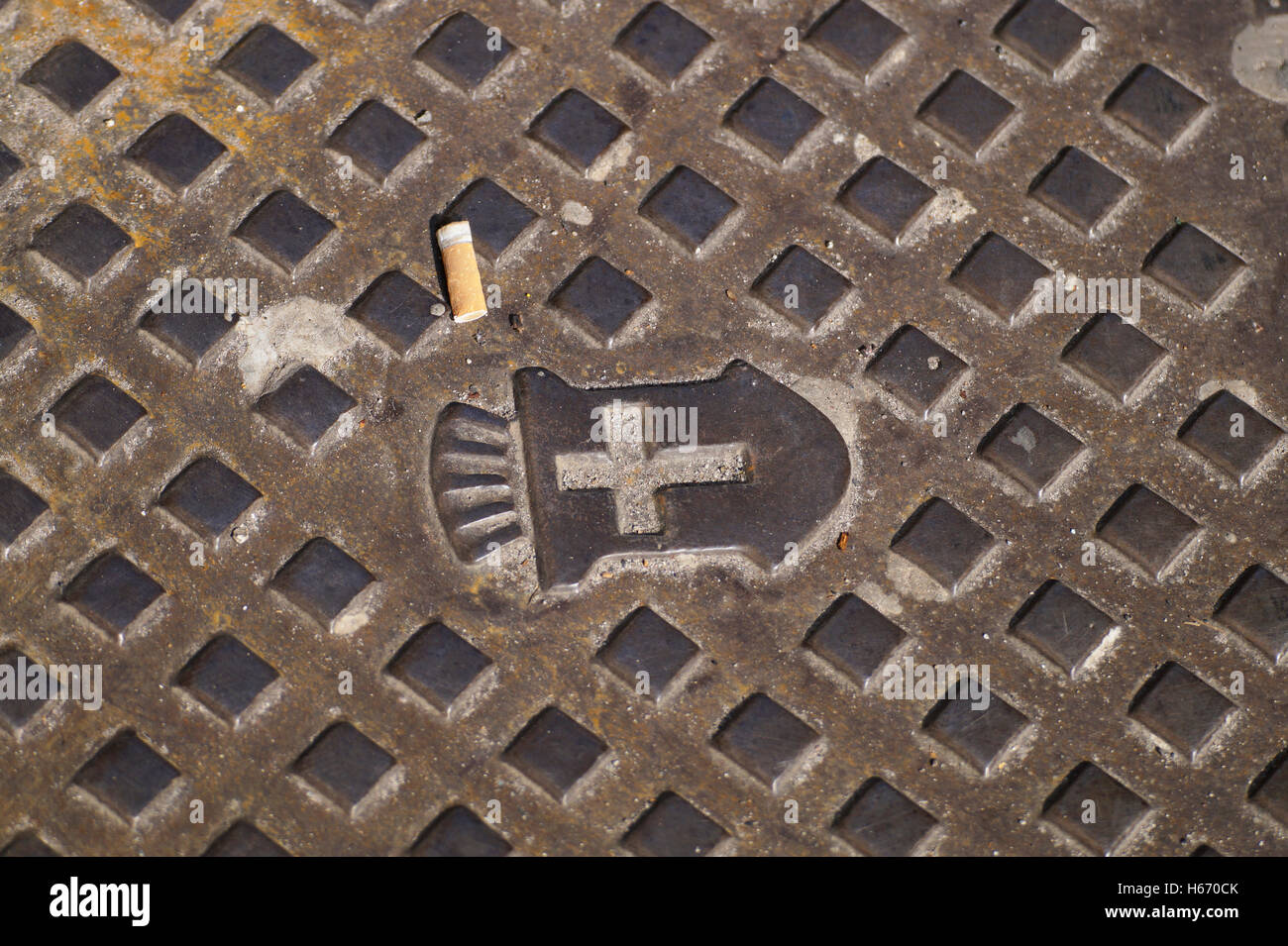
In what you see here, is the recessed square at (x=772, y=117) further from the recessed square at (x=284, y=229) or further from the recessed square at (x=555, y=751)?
the recessed square at (x=555, y=751)

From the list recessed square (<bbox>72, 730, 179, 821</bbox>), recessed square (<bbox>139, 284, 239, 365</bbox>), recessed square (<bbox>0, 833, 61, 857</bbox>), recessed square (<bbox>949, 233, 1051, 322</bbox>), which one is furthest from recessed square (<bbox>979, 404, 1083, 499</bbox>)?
recessed square (<bbox>0, 833, 61, 857</bbox>)

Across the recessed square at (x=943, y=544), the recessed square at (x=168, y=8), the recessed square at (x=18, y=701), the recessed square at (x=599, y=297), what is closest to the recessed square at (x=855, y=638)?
the recessed square at (x=943, y=544)

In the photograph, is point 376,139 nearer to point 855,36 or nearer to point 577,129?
point 577,129

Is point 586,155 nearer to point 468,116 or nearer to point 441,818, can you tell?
point 468,116

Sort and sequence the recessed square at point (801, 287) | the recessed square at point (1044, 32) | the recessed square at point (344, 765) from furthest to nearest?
the recessed square at point (1044, 32) → the recessed square at point (801, 287) → the recessed square at point (344, 765)

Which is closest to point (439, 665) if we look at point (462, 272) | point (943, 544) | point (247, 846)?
point (247, 846)
